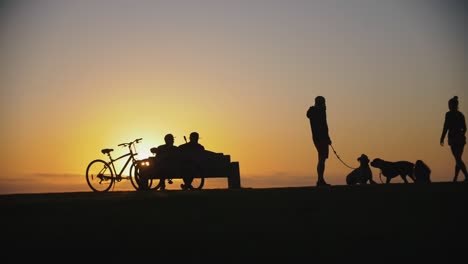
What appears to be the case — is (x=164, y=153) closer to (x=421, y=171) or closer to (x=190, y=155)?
(x=190, y=155)

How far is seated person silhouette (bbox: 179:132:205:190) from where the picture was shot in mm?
18438

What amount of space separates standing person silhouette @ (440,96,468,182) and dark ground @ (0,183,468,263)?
17.2ft

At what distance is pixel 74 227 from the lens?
8742mm

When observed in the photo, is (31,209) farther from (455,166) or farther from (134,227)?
(455,166)

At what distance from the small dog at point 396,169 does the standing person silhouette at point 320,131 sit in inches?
296

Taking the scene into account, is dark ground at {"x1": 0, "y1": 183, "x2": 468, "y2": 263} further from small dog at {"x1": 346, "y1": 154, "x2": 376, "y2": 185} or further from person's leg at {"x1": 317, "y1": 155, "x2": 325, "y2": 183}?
small dog at {"x1": 346, "y1": 154, "x2": 376, "y2": 185}

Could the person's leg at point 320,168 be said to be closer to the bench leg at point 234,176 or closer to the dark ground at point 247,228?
the bench leg at point 234,176

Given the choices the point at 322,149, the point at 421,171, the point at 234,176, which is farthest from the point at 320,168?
the point at 421,171

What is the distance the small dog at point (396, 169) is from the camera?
22.6 metres

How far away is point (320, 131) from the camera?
15.8 metres

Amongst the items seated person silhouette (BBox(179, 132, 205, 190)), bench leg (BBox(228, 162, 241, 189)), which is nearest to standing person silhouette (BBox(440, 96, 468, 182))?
bench leg (BBox(228, 162, 241, 189))

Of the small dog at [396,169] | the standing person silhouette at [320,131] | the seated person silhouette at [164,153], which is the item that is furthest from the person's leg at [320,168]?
the small dog at [396,169]

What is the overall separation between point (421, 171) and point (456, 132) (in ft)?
18.8

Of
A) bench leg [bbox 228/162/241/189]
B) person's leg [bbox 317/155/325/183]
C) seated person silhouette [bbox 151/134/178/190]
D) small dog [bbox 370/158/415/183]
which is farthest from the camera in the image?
small dog [bbox 370/158/415/183]
